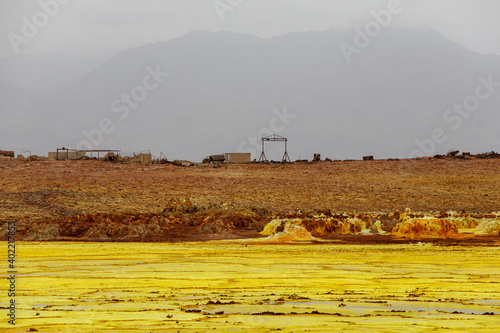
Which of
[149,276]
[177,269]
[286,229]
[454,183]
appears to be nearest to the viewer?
[149,276]

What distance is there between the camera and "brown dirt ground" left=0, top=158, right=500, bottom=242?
108 ft

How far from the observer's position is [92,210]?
3152cm

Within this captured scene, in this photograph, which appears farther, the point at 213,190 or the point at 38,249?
the point at 213,190

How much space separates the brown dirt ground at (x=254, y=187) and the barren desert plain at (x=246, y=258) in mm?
177

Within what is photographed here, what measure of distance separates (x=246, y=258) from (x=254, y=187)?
24.5 meters

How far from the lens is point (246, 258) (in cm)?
1484

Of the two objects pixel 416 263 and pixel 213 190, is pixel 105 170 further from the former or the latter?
pixel 416 263

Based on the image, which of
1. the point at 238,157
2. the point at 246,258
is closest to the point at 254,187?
the point at 238,157

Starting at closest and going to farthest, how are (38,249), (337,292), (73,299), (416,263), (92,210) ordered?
(73,299) < (337,292) < (416,263) < (38,249) < (92,210)

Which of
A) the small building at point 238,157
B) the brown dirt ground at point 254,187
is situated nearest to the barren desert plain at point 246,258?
the brown dirt ground at point 254,187

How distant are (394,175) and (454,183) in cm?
394

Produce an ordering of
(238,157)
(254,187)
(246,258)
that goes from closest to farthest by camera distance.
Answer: (246,258)
(254,187)
(238,157)

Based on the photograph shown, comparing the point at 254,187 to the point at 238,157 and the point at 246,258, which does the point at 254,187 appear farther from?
the point at 246,258

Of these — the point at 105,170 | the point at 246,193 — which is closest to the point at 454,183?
the point at 246,193
